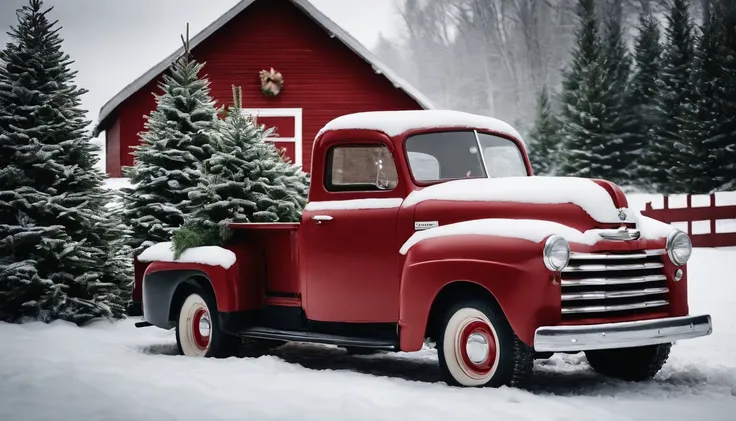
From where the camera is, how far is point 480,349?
689 centimetres

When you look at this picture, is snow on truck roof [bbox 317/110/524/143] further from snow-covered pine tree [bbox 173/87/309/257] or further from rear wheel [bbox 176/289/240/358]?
snow-covered pine tree [bbox 173/87/309/257]

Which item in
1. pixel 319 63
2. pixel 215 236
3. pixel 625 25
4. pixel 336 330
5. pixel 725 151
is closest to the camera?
pixel 336 330

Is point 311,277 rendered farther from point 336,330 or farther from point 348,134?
point 348,134

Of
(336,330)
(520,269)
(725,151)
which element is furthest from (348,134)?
(725,151)

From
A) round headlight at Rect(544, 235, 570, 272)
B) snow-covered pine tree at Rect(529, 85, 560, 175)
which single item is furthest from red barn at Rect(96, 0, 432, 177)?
snow-covered pine tree at Rect(529, 85, 560, 175)

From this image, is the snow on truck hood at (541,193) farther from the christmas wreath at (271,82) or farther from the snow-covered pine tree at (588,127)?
the snow-covered pine tree at (588,127)

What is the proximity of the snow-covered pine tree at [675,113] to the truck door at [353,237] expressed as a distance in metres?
28.8

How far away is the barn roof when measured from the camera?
71.5 feet

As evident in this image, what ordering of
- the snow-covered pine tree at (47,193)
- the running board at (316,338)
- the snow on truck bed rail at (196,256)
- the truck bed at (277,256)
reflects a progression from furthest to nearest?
the snow-covered pine tree at (47,193), the snow on truck bed rail at (196,256), the truck bed at (277,256), the running board at (316,338)

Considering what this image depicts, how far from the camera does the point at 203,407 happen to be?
6016 millimetres

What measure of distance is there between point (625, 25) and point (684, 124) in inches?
765

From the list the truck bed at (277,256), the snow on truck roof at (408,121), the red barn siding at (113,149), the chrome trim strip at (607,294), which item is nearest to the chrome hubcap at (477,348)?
the chrome trim strip at (607,294)

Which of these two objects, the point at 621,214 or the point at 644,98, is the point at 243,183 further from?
the point at 644,98

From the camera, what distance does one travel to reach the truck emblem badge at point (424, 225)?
742 cm
